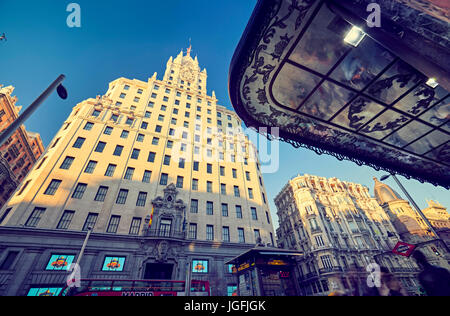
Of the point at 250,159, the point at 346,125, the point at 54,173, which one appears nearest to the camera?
the point at 346,125

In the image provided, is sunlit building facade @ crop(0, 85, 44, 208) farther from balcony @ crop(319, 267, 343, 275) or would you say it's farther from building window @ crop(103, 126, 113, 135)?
balcony @ crop(319, 267, 343, 275)

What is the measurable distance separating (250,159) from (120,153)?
67.1 ft

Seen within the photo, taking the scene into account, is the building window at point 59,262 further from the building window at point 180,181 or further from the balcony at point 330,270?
the balcony at point 330,270

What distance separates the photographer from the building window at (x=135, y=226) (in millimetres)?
19733

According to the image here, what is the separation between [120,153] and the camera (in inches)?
1002

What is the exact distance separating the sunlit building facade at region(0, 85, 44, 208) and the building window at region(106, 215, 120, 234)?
26.6 m

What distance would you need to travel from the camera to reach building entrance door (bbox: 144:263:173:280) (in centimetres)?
1853

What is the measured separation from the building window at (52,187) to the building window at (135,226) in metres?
8.51

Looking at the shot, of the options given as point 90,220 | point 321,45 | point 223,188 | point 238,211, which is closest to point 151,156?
point 90,220

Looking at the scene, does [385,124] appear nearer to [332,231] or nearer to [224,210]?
[224,210]

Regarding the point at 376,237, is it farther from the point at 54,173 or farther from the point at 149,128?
the point at 54,173
